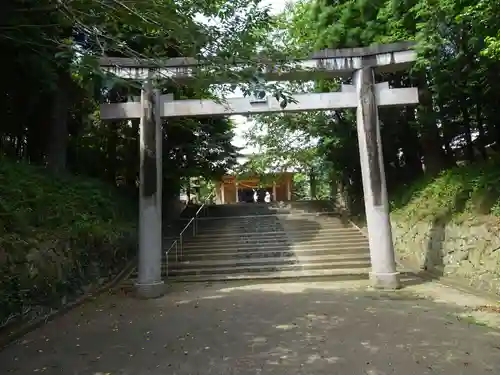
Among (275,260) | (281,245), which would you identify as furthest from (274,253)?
(281,245)

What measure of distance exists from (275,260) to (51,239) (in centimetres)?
609

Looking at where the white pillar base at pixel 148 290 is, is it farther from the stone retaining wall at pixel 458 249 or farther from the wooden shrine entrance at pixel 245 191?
the wooden shrine entrance at pixel 245 191

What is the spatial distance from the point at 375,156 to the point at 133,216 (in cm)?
789

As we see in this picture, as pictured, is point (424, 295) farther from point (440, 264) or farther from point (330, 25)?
point (330, 25)

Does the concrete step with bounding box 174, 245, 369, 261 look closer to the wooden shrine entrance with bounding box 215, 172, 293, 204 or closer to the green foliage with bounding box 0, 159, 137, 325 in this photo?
the green foliage with bounding box 0, 159, 137, 325

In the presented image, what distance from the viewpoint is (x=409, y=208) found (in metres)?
11.5

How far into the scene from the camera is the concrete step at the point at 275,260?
11.2 meters

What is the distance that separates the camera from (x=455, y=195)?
927 centimetres

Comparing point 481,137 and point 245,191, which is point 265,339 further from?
point 245,191

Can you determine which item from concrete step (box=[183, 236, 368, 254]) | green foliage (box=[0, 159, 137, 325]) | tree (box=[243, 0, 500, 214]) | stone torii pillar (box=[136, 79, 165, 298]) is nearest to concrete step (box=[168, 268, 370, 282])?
stone torii pillar (box=[136, 79, 165, 298])

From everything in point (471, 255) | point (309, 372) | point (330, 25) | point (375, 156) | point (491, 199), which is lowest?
point (309, 372)

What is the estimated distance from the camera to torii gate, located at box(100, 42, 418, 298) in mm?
8539

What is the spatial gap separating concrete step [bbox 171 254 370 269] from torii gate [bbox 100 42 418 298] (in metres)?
2.48

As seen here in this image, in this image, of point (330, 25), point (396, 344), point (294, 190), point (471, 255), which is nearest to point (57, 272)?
point (396, 344)
